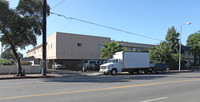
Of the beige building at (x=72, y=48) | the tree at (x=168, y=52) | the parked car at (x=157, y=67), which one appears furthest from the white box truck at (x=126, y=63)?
the beige building at (x=72, y=48)

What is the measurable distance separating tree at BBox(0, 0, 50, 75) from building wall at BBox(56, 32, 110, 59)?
12.9 metres

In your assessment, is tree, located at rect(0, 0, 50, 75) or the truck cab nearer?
tree, located at rect(0, 0, 50, 75)

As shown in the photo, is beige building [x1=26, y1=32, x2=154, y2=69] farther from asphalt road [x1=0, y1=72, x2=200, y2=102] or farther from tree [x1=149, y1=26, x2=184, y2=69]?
asphalt road [x1=0, y1=72, x2=200, y2=102]

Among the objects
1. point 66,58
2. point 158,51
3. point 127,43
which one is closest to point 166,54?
point 158,51

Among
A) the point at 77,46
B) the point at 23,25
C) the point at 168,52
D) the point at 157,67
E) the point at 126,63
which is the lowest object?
the point at 157,67

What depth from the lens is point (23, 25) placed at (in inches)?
748

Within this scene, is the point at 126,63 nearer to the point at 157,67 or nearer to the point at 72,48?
the point at 157,67

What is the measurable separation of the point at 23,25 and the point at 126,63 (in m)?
14.4

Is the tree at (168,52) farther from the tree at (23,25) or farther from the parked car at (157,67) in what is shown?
the tree at (23,25)

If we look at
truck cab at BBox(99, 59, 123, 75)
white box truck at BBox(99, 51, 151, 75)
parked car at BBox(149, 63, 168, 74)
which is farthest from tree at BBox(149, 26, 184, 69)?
truck cab at BBox(99, 59, 123, 75)

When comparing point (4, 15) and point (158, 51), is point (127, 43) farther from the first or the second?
point (4, 15)

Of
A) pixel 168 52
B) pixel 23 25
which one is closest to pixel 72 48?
pixel 23 25

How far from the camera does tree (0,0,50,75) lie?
60.6 ft

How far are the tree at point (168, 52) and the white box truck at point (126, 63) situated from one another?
31.3 ft
